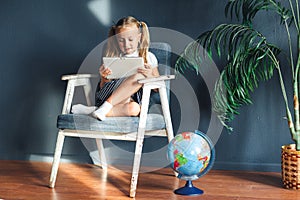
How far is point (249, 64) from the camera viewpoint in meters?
2.85

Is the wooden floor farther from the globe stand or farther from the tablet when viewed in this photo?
the tablet

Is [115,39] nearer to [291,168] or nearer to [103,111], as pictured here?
[103,111]

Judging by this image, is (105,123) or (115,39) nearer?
(105,123)

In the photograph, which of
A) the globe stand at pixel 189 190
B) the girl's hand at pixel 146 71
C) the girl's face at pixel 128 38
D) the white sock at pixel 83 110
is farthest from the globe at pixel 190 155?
the girl's face at pixel 128 38

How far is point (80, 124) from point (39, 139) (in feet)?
Answer: 2.79

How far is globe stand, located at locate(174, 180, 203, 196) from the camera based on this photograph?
2.72m

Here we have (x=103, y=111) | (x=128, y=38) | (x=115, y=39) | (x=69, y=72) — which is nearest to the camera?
(x=103, y=111)

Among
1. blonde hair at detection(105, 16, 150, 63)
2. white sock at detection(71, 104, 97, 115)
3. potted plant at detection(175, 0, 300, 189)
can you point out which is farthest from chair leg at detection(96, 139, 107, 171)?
potted plant at detection(175, 0, 300, 189)

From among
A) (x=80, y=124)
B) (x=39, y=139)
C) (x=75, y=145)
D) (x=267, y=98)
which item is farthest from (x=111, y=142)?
(x=267, y=98)

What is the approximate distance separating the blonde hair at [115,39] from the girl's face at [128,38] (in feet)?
0.08

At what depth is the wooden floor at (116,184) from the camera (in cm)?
270

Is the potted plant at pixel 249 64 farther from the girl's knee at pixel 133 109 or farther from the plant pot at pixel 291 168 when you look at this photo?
the girl's knee at pixel 133 109

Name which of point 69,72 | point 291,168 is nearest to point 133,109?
point 69,72

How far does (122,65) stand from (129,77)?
86 mm
